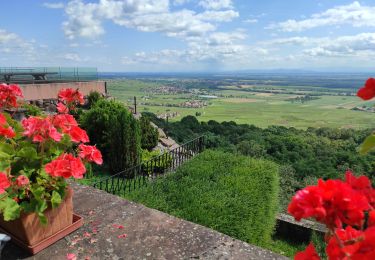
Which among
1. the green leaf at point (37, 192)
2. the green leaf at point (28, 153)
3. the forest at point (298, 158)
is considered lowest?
the forest at point (298, 158)

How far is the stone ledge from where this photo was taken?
1.88 m

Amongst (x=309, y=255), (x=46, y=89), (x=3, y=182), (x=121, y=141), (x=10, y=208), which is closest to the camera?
(x=309, y=255)

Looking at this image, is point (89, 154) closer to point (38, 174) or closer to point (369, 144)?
point (38, 174)

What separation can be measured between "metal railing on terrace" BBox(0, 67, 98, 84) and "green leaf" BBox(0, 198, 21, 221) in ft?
54.6

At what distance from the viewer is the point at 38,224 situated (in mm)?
1885

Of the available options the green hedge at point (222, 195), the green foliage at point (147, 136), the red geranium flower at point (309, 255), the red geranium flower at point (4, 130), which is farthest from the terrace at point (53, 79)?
the red geranium flower at point (309, 255)

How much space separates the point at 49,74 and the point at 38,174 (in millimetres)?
17585

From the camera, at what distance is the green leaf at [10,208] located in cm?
167

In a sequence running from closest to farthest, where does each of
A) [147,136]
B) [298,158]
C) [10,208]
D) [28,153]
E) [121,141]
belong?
[10,208] < [28,153] < [121,141] < [147,136] < [298,158]

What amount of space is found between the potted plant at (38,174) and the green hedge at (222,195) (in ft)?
9.44

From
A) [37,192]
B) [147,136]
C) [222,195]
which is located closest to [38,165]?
[37,192]

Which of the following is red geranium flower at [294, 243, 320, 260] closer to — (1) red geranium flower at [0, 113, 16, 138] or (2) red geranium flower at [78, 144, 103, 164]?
(2) red geranium flower at [78, 144, 103, 164]

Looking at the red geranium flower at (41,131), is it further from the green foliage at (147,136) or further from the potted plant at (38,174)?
the green foliage at (147,136)

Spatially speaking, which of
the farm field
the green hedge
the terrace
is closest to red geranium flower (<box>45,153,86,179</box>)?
the green hedge
